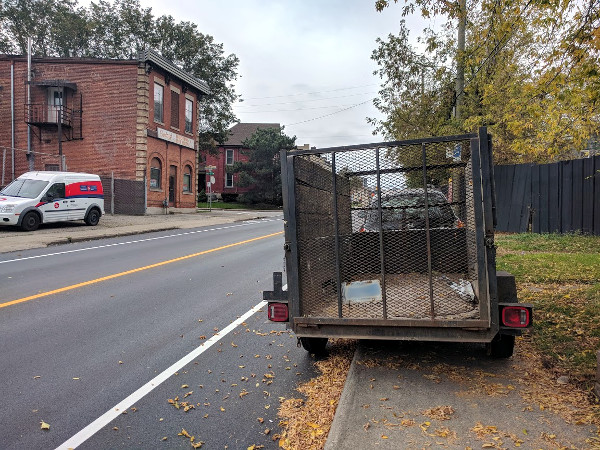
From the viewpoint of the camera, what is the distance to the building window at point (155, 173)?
94.6 feet

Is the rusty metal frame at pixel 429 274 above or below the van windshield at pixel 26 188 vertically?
below

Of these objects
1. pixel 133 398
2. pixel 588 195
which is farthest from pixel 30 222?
pixel 588 195

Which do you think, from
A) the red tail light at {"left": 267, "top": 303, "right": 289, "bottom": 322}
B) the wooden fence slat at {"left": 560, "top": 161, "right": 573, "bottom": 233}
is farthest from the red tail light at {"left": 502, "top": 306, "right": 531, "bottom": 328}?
the wooden fence slat at {"left": 560, "top": 161, "right": 573, "bottom": 233}

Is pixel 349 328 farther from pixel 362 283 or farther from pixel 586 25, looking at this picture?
pixel 586 25

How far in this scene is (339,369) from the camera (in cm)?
455

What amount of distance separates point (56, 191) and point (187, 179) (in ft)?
51.9

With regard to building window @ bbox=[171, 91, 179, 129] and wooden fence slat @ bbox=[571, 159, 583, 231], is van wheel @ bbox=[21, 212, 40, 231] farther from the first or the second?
wooden fence slat @ bbox=[571, 159, 583, 231]

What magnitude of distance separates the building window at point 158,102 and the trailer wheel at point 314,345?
87.3 feet

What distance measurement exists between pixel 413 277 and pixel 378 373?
926 millimetres

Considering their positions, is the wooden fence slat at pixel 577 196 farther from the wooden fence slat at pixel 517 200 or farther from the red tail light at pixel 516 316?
the red tail light at pixel 516 316

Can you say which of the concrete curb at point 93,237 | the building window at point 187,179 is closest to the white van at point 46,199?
the concrete curb at point 93,237

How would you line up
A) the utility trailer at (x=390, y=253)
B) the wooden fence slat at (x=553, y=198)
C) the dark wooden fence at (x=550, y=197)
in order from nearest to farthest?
the utility trailer at (x=390, y=253)
the dark wooden fence at (x=550, y=197)
the wooden fence slat at (x=553, y=198)

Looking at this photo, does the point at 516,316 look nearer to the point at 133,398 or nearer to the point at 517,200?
the point at 133,398

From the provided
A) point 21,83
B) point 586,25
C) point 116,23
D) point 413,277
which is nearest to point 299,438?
point 413,277
